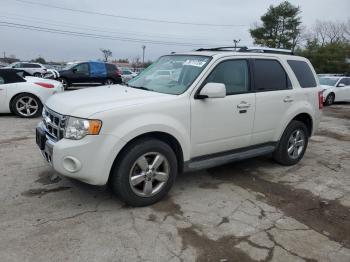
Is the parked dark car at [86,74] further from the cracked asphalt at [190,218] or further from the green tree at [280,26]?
the green tree at [280,26]

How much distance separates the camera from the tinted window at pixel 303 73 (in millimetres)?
5895

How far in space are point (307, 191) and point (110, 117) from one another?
286 cm

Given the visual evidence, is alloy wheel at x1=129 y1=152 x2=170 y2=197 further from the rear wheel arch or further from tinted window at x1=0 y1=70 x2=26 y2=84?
tinted window at x1=0 y1=70 x2=26 y2=84

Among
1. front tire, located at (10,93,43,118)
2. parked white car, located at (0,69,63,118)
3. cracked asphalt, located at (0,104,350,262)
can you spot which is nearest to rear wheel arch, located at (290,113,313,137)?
cracked asphalt, located at (0,104,350,262)

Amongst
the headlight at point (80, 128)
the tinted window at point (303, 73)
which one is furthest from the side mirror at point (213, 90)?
the tinted window at point (303, 73)

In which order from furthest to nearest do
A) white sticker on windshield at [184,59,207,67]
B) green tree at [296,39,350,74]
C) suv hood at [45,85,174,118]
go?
green tree at [296,39,350,74], white sticker on windshield at [184,59,207,67], suv hood at [45,85,174,118]

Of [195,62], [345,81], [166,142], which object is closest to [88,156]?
[166,142]

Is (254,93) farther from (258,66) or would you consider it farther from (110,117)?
(110,117)

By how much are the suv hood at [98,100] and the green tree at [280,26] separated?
49.1 meters

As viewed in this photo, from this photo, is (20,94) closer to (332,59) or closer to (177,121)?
(177,121)

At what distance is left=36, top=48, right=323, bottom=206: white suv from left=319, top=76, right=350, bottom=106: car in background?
11.9 metres

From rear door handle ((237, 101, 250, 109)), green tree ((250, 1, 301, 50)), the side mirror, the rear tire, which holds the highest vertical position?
green tree ((250, 1, 301, 50))

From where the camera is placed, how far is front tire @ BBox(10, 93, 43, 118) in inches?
389

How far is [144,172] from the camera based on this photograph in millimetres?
4129
